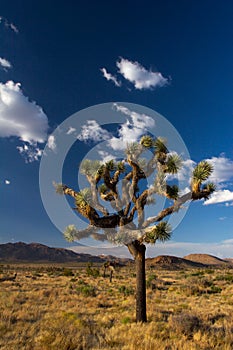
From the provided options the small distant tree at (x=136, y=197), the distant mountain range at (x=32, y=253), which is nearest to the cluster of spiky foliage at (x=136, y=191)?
A: the small distant tree at (x=136, y=197)

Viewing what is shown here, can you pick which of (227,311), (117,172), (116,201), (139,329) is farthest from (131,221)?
(227,311)

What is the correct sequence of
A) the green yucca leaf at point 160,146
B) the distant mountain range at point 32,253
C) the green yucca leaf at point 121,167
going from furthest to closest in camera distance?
the distant mountain range at point 32,253, the green yucca leaf at point 121,167, the green yucca leaf at point 160,146

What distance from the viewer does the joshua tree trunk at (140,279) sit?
31.8 feet

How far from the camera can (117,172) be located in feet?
38.2

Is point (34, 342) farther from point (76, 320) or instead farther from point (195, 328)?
point (195, 328)

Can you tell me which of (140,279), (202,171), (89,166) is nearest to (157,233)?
(140,279)

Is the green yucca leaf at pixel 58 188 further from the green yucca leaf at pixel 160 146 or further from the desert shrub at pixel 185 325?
the desert shrub at pixel 185 325

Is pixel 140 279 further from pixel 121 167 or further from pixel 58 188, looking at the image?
pixel 58 188

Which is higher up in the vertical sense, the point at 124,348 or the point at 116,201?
the point at 116,201

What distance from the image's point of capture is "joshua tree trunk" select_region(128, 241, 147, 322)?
9.70 m

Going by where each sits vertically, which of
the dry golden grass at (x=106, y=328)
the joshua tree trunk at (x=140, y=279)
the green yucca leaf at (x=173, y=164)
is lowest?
the dry golden grass at (x=106, y=328)

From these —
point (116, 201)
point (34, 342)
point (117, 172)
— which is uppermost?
point (117, 172)

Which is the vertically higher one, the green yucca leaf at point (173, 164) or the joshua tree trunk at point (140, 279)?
the green yucca leaf at point (173, 164)

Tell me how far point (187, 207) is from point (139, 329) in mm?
4557
